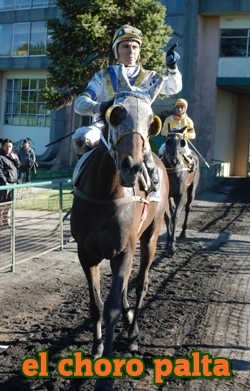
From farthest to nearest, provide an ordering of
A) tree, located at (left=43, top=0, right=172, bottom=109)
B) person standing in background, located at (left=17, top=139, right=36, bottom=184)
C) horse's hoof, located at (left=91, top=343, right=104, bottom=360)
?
person standing in background, located at (left=17, top=139, right=36, bottom=184), tree, located at (left=43, top=0, right=172, bottom=109), horse's hoof, located at (left=91, top=343, right=104, bottom=360)

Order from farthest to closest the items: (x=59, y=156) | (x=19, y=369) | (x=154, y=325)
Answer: (x=59, y=156) < (x=154, y=325) < (x=19, y=369)

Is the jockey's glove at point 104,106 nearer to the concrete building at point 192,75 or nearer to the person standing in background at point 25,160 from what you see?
the person standing in background at point 25,160

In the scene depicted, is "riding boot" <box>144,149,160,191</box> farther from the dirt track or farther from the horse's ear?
the dirt track

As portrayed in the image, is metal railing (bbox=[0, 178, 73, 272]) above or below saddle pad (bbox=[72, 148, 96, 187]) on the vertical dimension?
below

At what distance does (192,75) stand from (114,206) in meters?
26.2

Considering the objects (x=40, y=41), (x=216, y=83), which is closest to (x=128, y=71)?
(x=216, y=83)

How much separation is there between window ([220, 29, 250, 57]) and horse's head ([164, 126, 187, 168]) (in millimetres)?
20931

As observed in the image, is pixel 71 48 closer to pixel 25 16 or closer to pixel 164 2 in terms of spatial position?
pixel 164 2

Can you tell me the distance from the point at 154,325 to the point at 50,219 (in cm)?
498

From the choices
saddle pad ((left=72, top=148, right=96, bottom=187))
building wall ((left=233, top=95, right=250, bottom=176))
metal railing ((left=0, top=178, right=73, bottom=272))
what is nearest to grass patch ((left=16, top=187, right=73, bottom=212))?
metal railing ((left=0, top=178, right=73, bottom=272))

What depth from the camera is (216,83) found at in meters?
30.5

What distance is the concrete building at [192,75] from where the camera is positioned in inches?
1185

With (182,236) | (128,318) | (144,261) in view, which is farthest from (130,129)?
(182,236)

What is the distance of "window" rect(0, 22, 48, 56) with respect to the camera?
35.9 metres
